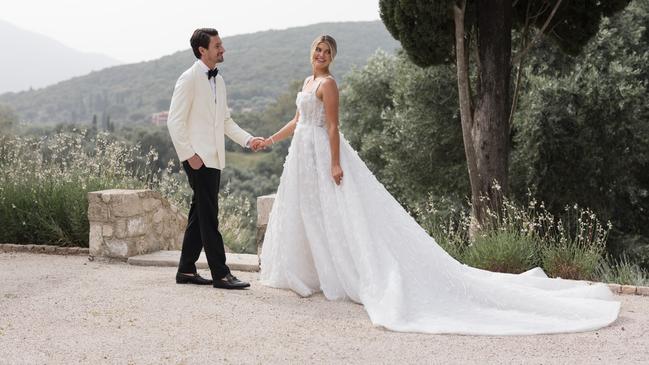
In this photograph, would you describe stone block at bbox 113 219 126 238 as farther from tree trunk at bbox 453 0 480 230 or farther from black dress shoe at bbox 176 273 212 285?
tree trunk at bbox 453 0 480 230

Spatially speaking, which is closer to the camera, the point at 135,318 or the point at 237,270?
the point at 135,318

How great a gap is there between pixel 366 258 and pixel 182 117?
1693mm

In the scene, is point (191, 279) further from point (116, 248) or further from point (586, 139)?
point (586, 139)

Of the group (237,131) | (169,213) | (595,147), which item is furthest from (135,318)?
(595,147)

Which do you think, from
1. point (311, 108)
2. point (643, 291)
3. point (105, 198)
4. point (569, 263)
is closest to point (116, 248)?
point (105, 198)

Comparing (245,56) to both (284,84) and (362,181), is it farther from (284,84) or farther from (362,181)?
(362,181)

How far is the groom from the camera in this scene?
5.29m

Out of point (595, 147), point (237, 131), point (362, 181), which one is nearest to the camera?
point (362, 181)

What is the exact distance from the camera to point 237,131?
5766 mm

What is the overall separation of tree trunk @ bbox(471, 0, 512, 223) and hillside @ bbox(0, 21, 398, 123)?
145 feet

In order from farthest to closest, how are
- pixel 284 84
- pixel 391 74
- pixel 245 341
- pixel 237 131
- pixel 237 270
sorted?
pixel 284 84
pixel 391 74
pixel 237 270
pixel 237 131
pixel 245 341

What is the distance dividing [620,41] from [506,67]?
6.19m

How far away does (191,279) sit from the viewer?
5.73 m

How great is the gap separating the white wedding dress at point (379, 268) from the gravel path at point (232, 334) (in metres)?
0.15
